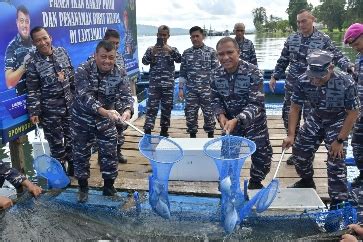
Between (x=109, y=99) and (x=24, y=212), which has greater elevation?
(x=109, y=99)

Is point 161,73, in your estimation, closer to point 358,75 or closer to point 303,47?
point 303,47

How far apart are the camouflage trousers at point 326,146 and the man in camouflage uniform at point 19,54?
3252 mm

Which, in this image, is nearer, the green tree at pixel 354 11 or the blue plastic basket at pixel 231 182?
the blue plastic basket at pixel 231 182

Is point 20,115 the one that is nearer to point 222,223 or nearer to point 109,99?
point 109,99

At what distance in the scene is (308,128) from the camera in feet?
12.8

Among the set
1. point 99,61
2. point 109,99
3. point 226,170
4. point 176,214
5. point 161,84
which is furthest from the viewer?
point 161,84

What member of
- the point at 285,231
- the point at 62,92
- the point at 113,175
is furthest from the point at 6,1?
the point at 285,231

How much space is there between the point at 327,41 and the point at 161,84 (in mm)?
2533

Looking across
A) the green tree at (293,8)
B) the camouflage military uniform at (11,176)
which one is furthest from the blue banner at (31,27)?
the green tree at (293,8)

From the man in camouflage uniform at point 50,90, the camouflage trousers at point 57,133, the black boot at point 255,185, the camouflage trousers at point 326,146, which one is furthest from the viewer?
the camouflage trousers at point 57,133

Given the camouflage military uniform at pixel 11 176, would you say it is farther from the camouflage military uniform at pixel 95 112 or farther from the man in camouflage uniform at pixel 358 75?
the man in camouflage uniform at pixel 358 75

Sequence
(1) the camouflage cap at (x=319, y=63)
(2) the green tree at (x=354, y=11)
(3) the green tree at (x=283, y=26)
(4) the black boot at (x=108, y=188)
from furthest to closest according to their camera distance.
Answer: (3) the green tree at (x=283, y=26) < (2) the green tree at (x=354, y=11) < (4) the black boot at (x=108, y=188) < (1) the camouflage cap at (x=319, y=63)

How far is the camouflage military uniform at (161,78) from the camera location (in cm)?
615

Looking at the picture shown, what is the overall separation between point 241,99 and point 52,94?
7.49 ft
